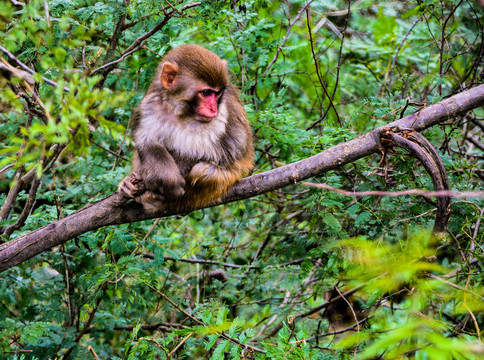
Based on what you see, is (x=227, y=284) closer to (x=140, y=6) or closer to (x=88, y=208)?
(x=88, y=208)

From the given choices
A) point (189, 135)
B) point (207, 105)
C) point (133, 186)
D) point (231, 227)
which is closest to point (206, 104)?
point (207, 105)

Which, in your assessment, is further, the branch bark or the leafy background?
the leafy background

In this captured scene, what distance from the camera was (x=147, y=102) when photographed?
162 inches

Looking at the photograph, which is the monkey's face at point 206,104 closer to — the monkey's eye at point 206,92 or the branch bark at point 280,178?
the monkey's eye at point 206,92

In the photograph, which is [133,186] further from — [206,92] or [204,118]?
[206,92]

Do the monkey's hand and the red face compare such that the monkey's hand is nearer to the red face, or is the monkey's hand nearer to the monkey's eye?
the red face

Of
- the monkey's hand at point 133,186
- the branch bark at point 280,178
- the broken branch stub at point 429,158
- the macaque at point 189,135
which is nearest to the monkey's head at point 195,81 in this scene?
the macaque at point 189,135

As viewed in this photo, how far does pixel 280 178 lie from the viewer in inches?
138

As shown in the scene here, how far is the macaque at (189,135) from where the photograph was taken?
12.5ft

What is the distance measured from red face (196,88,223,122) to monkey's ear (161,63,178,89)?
0.26m

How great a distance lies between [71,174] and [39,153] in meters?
4.29

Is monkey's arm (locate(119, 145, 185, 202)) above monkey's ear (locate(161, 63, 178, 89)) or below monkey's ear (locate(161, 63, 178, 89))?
below

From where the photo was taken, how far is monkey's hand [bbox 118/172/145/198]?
357cm

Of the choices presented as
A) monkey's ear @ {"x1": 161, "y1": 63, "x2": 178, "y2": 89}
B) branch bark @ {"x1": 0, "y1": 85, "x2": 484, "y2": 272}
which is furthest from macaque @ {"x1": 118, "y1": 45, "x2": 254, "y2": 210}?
branch bark @ {"x1": 0, "y1": 85, "x2": 484, "y2": 272}
